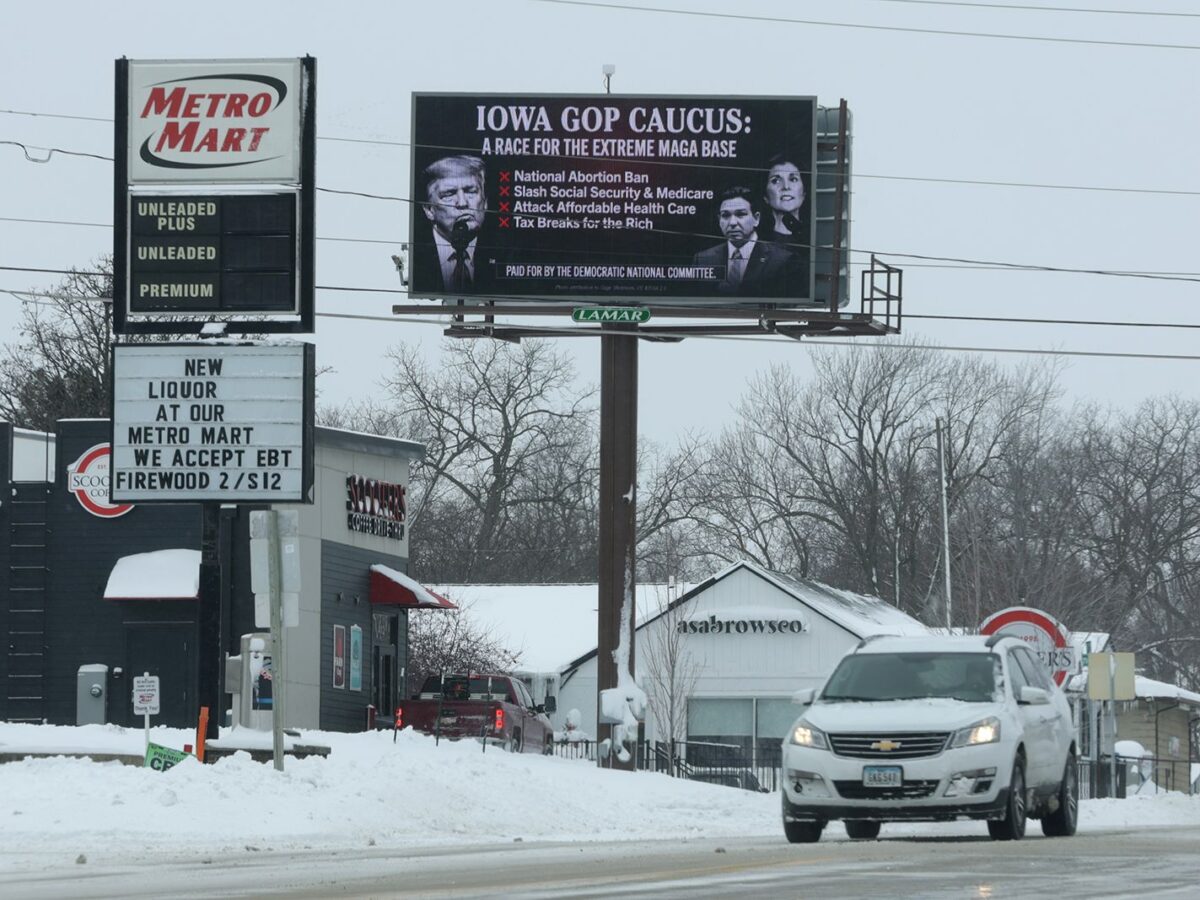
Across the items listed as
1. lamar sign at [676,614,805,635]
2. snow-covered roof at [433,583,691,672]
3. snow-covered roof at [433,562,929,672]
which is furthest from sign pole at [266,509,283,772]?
snow-covered roof at [433,583,691,672]

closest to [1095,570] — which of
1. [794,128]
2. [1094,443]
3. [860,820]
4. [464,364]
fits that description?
[1094,443]

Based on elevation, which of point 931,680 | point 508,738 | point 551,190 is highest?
point 551,190

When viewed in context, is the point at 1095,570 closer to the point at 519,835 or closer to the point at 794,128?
the point at 794,128

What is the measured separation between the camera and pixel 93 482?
127 ft

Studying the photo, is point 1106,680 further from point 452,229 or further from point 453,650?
point 453,650

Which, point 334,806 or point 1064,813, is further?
point 334,806

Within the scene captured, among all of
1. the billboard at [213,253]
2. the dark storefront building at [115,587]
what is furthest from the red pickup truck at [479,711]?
the billboard at [213,253]

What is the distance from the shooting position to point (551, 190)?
119ft

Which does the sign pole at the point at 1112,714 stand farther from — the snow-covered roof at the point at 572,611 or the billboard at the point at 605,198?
the snow-covered roof at the point at 572,611

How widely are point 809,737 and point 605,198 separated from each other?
1997 cm

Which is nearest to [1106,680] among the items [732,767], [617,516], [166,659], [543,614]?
[617,516]

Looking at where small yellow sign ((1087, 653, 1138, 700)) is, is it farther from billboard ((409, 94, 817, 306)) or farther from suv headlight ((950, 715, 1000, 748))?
suv headlight ((950, 715, 1000, 748))

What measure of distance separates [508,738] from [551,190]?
9.19 meters

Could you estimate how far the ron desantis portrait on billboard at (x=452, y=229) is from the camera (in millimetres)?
36375
